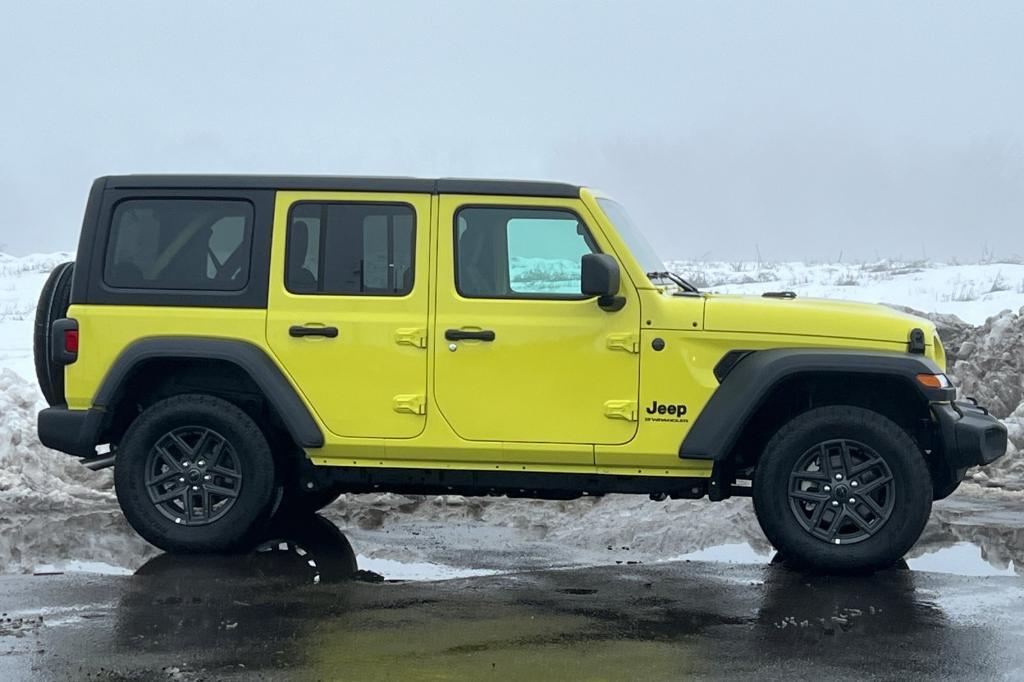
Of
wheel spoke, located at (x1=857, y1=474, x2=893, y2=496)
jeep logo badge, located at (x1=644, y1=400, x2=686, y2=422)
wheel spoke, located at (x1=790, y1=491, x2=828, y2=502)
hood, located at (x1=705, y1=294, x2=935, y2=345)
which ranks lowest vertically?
wheel spoke, located at (x1=790, y1=491, x2=828, y2=502)

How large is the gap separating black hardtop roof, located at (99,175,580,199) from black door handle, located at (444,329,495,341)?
0.80m

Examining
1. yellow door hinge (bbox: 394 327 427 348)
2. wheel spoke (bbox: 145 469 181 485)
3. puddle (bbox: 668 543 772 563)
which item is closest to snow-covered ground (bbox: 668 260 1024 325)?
puddle (bbox: 668 543 772 563)

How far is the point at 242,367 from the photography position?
7.81 metres

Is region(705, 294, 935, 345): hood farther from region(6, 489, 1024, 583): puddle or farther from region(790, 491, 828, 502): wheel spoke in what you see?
region(6, 489, 1024, 583): puddle

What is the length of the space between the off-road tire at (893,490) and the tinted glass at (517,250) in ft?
4.82

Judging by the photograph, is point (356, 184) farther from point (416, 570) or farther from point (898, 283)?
point (898, 283)

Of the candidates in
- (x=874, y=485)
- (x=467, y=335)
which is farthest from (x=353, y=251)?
(x=874, y=485)

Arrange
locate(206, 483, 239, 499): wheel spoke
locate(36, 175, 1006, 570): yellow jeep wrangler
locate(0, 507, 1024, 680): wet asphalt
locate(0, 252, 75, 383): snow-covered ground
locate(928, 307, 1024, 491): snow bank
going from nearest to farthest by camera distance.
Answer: locate(0, 507, 1024, 680): wet asphalt → locate(36, 175, 1006, 570): yellow jeep wrangler → locate(206, 483, 239, 499): wheel spoke → locate(928, 307, 1024, 491): snow bank → locate(0, 252, 75, 383): snow-covered ground

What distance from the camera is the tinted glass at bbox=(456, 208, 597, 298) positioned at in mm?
7750

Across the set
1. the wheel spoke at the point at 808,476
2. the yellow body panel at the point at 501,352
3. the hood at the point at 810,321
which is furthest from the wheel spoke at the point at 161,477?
the wheel spoke at the point at 808,476

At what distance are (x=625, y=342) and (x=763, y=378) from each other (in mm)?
768

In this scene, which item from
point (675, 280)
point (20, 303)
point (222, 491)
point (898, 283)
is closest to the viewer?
point (222, 491)

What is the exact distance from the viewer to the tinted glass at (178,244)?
8000 millimetres

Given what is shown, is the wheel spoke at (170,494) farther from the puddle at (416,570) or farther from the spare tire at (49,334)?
the puddle at (416,570)
